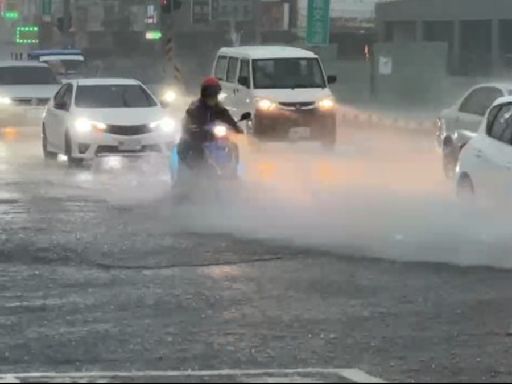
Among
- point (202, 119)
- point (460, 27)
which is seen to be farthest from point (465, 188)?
point (460, 27)

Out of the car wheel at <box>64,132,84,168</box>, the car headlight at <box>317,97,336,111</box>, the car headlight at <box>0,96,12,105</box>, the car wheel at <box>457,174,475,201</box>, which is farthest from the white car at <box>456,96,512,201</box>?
the car headlight at <box>0,96,12,105</box>

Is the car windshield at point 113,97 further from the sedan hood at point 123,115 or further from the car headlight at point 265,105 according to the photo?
the car headlight at point 265,105

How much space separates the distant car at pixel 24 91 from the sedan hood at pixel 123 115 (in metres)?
8.65

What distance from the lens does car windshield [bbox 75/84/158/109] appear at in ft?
73.3

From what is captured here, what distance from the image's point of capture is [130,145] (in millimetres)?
21016

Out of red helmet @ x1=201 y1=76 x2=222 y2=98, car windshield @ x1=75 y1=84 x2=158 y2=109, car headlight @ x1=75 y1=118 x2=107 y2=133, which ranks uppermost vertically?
red helmet @ x1=201 y1=76 x2=222 y2=98

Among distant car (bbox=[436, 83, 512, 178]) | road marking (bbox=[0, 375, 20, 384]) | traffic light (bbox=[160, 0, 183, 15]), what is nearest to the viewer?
road marking (bbox=[0, 375, 20, 384])

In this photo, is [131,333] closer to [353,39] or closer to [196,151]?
[196,151]

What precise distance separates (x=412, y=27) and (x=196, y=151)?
50513 millimetres

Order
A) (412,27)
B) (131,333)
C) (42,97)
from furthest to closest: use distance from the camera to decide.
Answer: (412,27) < (42,97) < (131,333)

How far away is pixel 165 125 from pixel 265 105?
11.9 ft

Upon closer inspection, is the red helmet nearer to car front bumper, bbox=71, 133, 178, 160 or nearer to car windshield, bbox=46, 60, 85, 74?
car front bumper, bbox=71, 133, 178, 160

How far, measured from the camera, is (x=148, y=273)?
36.0 ft

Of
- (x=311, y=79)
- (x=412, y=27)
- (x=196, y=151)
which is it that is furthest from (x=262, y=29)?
(x=196, y=151)
